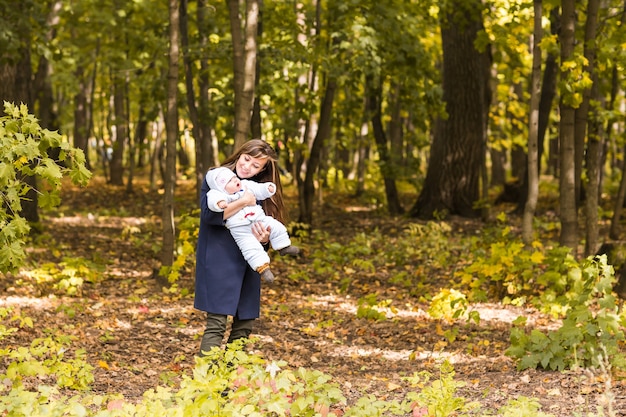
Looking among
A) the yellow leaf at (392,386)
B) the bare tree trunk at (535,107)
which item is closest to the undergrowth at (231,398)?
the yellow leaf at (392,386)

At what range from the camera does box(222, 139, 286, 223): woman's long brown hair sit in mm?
5016

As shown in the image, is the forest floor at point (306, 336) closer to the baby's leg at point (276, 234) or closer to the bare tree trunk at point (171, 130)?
the bare tree trunk at point (171, 130)

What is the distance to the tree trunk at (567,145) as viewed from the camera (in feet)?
29.5

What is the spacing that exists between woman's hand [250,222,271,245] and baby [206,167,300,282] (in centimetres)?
2

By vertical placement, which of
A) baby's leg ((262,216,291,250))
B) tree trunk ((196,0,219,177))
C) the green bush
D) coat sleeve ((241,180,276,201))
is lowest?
the green bush

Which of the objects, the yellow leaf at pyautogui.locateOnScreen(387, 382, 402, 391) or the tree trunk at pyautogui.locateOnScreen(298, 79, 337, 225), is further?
the tree trunk at pyautogui.locateOnScreen(298, 79, 337, 225)

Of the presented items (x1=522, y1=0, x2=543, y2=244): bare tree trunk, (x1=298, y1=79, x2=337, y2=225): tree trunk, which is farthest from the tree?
(x1=298, y1=79, x2=337, y2=225): tree trunk

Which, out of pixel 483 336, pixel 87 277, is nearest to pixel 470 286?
pixel 483 336

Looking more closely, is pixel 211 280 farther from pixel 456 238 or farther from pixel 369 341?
pixel 456 238

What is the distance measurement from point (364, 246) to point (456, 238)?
1.78 meters

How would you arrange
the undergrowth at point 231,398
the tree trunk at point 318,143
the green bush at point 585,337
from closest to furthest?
1. the undergrowth at point 231,398
2. the green bush at point 585,337
3. the tree trunk at point 318,143

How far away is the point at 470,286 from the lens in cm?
962

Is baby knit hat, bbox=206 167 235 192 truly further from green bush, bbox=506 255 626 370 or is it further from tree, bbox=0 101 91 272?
green bush, bbox=506 255 626 370

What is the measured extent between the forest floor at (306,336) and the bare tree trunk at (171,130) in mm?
606
